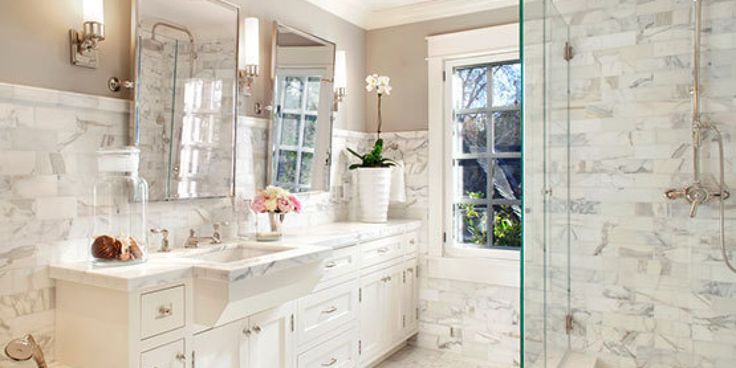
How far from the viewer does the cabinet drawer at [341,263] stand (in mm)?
2711

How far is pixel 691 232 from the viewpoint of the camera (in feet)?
8.71

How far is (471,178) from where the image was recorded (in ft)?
→ 11.8

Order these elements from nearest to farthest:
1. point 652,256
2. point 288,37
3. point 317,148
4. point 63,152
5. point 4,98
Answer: point 4,98, point 63,152, point 652,256, point 288,37, point 317,148

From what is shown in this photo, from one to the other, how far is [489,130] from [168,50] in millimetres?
2170

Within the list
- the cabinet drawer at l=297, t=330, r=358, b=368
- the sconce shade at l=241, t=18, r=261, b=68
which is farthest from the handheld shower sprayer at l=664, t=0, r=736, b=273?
the sconce shade at l=241, t=18, r=261, b=68

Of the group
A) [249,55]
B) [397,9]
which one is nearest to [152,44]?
[249,55]

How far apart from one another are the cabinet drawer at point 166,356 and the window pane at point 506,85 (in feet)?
8.42

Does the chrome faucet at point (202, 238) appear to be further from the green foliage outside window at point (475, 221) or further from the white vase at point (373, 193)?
the green foliage outside window at point (475, 221)

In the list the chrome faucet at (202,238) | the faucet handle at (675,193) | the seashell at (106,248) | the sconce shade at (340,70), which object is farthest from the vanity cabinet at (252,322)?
the faucet handle at (675,193)

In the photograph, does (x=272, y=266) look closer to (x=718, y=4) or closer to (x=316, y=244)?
(x=316, y=244)

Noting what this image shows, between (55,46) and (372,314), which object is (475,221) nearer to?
(372,314)

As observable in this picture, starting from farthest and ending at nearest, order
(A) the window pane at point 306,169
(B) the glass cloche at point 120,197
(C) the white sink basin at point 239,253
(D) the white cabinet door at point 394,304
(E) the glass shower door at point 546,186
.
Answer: (D) the white cabinet door at point 394,304 → (A) the window pane at point 306,169 → (C) the white sink basin at point 239,253 → (B) the glass cloche at point 120,197 → (E) the glass shower door at point 546,186

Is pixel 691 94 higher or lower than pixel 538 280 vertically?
higher

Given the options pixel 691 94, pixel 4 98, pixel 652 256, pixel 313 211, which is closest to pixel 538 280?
pixel 652 256
